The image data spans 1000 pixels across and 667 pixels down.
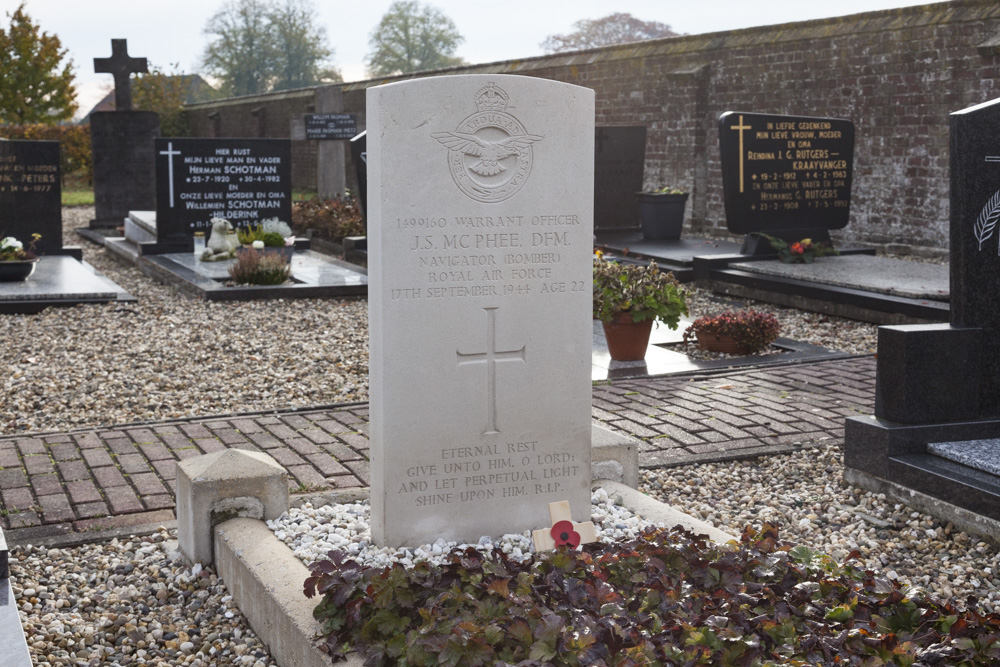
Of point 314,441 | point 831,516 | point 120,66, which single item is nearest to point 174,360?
point 314,441

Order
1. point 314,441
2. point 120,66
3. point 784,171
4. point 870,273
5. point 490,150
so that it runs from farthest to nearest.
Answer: point 120,66, point 784,171, point 870,273, point 314,441, point 490,150

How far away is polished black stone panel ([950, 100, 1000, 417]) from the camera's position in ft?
16.1

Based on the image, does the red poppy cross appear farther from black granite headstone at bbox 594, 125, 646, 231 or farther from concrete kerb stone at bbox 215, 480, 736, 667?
black granite headstone at bbox 594, 125, 646, 231

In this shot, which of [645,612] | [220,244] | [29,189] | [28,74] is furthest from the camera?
[28,74]

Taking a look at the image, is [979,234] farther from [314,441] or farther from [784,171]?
[784,171]

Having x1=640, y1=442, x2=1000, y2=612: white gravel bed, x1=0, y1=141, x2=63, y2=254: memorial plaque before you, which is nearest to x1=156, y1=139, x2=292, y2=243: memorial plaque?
x1=0, y1=141, x2=63, y2=254: memorial plaque

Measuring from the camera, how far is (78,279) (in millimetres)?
10586

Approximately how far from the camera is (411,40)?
189 feet

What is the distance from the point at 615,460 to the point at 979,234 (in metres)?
2.21

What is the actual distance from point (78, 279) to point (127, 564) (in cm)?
747

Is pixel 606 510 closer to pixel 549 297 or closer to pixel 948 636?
pixel 549 297

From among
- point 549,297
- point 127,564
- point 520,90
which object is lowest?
point 127,564

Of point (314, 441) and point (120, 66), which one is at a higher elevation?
point (120, 66)

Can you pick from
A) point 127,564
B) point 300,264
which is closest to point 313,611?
point 127,564
